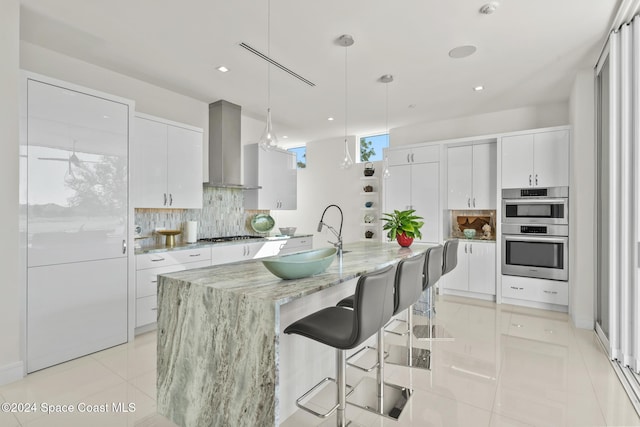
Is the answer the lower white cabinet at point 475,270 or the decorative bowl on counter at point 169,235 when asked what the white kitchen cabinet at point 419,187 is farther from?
the decorative bowl on counter at point 169,235

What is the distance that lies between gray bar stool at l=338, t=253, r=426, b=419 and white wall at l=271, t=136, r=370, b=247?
424cm

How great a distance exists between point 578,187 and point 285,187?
4181 mm

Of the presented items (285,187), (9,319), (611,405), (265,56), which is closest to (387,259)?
(611,405)

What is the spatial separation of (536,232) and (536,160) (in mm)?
969

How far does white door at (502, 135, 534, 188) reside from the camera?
172 inches

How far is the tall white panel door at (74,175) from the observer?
261 cm

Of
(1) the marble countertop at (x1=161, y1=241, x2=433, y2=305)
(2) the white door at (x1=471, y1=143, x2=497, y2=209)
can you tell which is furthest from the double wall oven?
(1) the marble countertop at (x1=161, y1=241, x2=433, y2=305)

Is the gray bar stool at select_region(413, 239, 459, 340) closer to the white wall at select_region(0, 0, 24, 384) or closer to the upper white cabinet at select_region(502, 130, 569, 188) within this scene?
the upper white cabinet at select_region(502, 130, 569, 188)

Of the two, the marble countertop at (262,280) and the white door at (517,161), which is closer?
the marble countertop at (262,280)

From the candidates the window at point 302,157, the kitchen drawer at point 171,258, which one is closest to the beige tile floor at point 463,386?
the kitchen drawer at point 171,258

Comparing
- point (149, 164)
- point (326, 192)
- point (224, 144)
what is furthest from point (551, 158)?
point (149, 164)

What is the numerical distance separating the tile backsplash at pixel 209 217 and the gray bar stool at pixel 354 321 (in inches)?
114

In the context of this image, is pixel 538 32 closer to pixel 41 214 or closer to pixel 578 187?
pixel 578 187

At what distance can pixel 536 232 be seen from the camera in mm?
4332
